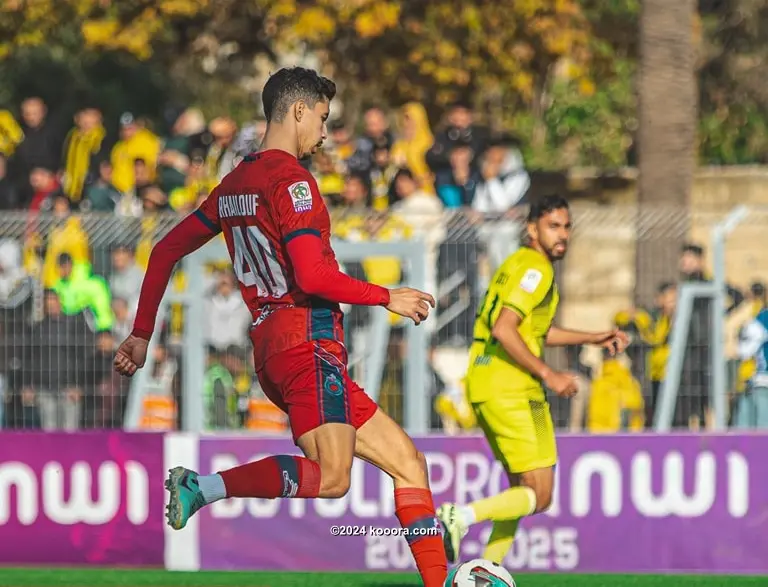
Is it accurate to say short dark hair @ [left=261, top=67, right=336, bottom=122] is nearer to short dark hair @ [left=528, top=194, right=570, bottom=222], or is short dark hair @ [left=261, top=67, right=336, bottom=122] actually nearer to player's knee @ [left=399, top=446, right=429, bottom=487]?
player's knee @ [left=399, top=446, right=429, bottom=487]

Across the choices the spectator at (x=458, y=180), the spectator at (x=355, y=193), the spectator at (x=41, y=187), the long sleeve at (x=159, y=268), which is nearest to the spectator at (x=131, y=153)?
the spectator at (x=41, y=187)

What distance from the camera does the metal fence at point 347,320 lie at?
1280 cm

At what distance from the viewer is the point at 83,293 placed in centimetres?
1312

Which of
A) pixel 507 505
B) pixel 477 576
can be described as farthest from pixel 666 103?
pixel 477 576

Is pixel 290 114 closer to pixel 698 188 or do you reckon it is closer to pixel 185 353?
pixel 185 353

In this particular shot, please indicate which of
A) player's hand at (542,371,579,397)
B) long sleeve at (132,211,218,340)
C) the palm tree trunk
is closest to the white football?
player's hand at (542,371,579,397)

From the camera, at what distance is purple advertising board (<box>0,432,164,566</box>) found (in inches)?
475

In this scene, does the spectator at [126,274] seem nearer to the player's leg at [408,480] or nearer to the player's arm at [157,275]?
the player's arm at [157,275]

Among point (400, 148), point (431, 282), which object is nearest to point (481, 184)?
point (400, 148)

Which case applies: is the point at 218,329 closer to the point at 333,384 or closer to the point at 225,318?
the point at 225,318

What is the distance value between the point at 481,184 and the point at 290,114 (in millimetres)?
7282

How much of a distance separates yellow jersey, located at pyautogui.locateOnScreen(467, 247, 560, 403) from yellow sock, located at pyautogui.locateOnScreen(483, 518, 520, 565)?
666mm

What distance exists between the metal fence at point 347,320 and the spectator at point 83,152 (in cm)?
275

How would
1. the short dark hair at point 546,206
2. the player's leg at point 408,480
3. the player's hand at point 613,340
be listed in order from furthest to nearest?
the short dark hair at point 546,206
the player's hand at point 613,340
the player's leg at point 408,480
